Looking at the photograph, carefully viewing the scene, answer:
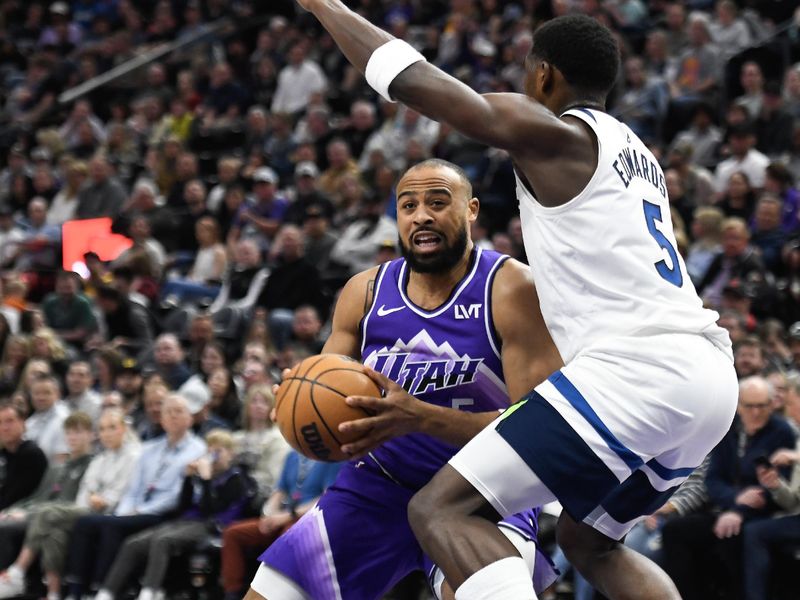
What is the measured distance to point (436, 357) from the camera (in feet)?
15.0

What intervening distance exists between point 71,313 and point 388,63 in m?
8.92

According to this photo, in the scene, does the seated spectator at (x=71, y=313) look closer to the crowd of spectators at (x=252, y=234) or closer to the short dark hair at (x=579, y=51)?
the crowd of spectators at (x=252, y=234)

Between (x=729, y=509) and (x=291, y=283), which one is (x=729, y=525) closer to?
(x=729, y=509)

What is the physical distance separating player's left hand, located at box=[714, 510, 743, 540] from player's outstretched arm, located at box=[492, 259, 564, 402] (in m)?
3.09

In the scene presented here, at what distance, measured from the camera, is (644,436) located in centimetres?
Result: 390

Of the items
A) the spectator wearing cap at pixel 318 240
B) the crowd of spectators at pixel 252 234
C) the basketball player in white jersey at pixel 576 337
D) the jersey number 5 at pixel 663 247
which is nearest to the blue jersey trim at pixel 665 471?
the basketball player in white jersey at pixel 576 337

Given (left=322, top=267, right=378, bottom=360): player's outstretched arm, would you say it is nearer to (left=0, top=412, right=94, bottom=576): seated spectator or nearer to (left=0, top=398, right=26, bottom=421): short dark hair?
(left=0, top=412, right=94, bottom=576): seated spectator

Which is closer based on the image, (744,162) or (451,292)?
(451,292)

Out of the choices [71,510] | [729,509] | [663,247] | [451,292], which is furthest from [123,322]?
[663,247]

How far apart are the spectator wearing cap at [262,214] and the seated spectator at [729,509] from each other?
6449mm

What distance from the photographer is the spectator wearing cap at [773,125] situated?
11.6 m

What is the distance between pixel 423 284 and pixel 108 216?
34.8 feet

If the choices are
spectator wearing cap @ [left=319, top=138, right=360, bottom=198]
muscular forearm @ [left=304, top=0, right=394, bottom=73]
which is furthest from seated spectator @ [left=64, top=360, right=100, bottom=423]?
muscular forearm @ [left=304, top=0, right=394, bottom=73]

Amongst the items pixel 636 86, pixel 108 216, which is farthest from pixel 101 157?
pixel 636 86
